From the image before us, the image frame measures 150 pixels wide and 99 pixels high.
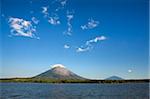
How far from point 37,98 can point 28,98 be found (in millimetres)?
1473

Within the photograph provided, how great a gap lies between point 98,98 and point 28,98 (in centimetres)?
902

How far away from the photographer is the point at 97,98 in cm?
3628

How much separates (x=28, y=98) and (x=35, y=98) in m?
1.20

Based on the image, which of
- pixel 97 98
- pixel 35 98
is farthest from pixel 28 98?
pixel 97 98

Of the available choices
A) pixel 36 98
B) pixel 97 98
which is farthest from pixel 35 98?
pixel 97 98

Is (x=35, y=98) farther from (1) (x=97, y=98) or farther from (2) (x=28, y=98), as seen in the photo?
(1) (x=97, y=98)

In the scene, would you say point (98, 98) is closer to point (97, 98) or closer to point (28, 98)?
point (97, 98)

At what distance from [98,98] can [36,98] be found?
7.91 m

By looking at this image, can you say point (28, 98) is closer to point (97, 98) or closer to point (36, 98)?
point (36, 98)

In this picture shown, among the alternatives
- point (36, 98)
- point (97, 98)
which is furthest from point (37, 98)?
point (97, 98)

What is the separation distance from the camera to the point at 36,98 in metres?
35.7

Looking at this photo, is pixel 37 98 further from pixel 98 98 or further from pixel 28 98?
pixel 98 98

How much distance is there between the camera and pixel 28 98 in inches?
1433

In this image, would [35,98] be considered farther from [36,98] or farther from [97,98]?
[97,98]
